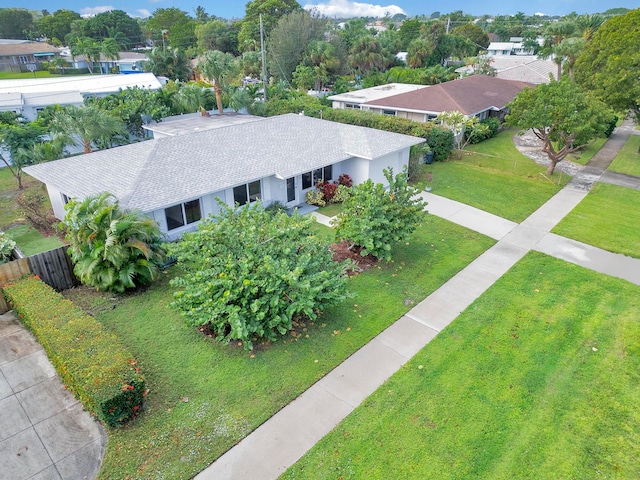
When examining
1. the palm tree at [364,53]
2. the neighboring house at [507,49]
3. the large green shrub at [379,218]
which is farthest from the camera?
the neighboring house at [507,49]

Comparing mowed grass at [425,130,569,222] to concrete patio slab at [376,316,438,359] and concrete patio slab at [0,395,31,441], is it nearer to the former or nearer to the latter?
concrete patio slab at [376,316,438,359]

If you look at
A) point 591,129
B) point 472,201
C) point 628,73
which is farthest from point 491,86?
point 472,201

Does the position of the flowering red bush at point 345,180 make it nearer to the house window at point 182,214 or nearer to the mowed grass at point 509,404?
the house window at point 182,214

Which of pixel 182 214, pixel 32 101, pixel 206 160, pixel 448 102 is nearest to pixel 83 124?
pixel 206 160

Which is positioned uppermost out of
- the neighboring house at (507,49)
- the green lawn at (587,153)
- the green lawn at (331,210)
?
the neighboring house at (507,49)

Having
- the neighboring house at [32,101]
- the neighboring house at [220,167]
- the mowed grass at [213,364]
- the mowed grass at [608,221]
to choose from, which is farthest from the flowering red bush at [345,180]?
the neighboring house at [32,101]

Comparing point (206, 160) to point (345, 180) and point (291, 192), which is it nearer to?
point (291, 192)

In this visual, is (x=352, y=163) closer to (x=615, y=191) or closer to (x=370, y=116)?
(x=370, y=116)

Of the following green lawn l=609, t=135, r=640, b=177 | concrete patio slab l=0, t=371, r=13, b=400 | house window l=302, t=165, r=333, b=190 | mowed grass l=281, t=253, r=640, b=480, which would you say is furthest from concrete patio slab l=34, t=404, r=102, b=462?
green lawn l=609, t=135, r=640, b=177
